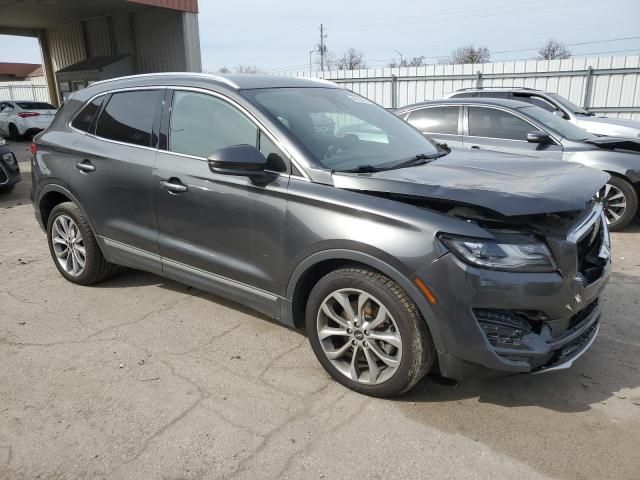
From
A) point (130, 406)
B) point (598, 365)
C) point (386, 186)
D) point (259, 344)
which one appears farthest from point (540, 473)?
point (130, 406)

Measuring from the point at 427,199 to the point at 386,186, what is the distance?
244 millimetres

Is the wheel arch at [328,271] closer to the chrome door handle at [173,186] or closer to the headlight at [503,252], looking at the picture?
the headlight at [503,252]

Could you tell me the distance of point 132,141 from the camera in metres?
3.88

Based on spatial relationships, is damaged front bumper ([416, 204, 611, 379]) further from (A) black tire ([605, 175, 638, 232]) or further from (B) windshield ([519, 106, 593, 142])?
(B) windshield ([519, 106, 593, 142])

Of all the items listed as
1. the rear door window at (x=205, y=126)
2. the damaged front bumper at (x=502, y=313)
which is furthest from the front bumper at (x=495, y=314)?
the rear door window at (x=205, y=126)

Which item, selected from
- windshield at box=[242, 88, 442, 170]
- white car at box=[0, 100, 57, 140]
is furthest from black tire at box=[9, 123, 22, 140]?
windshield at box=[242, 88, 442, 170]

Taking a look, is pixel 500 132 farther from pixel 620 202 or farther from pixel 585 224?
pixel 585 224

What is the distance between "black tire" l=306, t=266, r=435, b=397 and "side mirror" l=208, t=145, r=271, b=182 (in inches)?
30.6

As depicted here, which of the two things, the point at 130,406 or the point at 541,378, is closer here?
the point at 130,406

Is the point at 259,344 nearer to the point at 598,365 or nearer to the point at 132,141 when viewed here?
the point at 132,141

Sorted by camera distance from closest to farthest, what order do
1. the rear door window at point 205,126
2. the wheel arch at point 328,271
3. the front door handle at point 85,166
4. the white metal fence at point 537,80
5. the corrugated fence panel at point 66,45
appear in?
the wheel arch at point 328,271, the rear door window at point 205,126, the front door handle at point 85,166, the white metal fence at point 537,80, the corrugated fence panel at point 66,45

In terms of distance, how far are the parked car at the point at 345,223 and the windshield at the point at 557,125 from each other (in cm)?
358

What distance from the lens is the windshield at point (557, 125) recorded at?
668cm

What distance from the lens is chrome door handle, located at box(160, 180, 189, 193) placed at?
3463 millimetres
